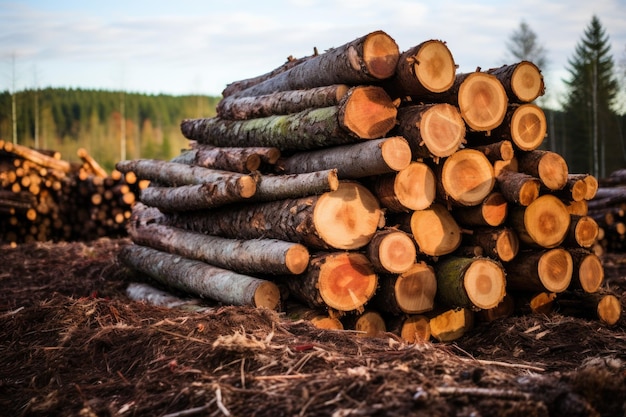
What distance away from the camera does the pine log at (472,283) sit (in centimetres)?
514

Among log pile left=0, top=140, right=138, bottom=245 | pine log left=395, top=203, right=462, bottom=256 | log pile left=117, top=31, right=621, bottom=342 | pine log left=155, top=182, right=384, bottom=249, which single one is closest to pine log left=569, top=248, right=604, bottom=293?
log pile left=117, top=31, right=621, bottom=342

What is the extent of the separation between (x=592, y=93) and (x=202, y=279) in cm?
2731

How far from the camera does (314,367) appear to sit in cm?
341

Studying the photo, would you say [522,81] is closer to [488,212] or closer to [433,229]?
[488,212]

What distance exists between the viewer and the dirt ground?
2.79 meters

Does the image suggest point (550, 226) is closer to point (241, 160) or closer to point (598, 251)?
point (241, 160)

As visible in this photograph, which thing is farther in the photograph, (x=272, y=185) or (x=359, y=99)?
(x=272, y=185)

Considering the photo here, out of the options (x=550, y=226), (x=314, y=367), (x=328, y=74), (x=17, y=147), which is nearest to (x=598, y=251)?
(x=550, y=226)

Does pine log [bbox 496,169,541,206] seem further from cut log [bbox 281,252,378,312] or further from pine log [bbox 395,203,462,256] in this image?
cut log [bbox 281,252,378,312]

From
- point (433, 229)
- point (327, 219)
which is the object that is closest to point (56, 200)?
point (327, 219)

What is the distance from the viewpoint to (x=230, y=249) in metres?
5.81

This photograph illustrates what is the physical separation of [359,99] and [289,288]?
1.81 meters

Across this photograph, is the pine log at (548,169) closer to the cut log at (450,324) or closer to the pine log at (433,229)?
the pine log at (433,229)

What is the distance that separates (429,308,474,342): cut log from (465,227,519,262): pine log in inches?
25.0
